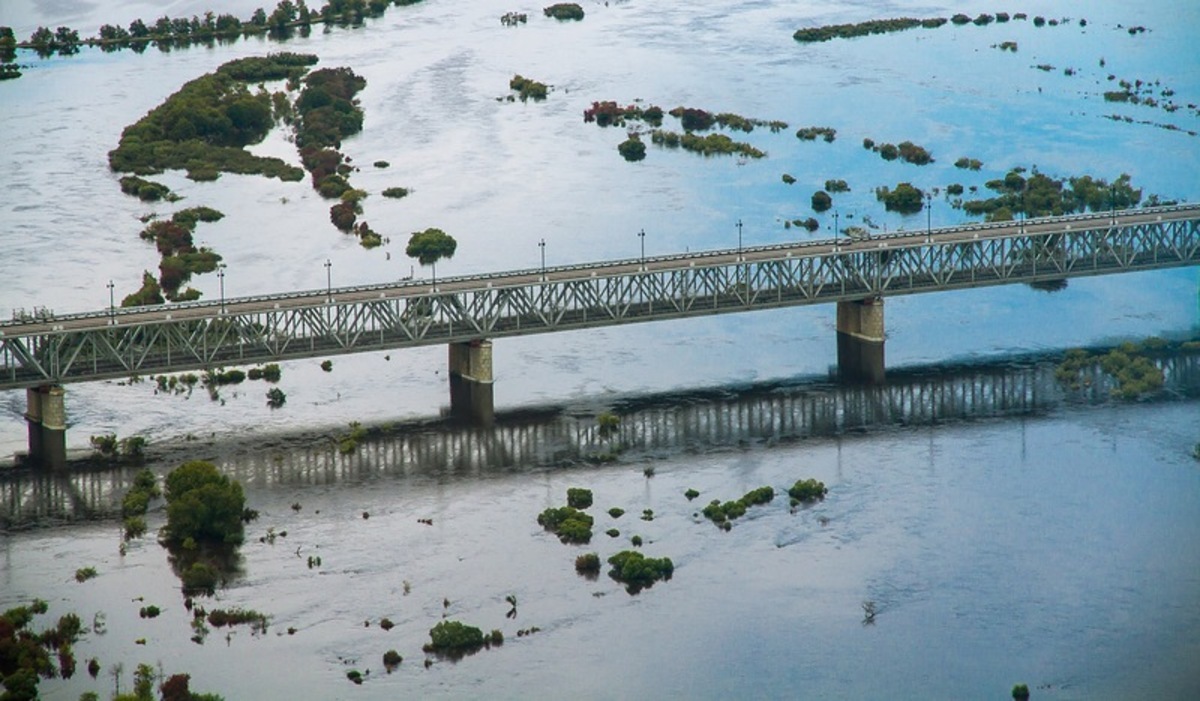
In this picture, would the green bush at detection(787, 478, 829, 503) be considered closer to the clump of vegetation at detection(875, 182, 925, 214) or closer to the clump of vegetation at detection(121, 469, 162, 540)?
the clump of vegetation at detection(121, 469, 162, 540)

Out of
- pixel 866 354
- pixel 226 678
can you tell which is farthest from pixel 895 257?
pixel 226 678

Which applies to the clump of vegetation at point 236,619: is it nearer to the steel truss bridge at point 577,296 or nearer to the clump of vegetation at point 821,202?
the steel truss bridge at point 577,296

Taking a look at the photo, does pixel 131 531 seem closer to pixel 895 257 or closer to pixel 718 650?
pixel 718 650

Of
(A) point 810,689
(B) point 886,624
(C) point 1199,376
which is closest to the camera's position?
(A) point 810,689

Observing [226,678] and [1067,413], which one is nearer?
[226,678]

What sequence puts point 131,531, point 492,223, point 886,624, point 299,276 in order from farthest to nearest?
1. point 492,223
2. point 299,276
3. point 131,531
4. point 886,624

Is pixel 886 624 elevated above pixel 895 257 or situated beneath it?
situated beneath

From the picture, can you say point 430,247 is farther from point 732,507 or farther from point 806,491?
point 732,507

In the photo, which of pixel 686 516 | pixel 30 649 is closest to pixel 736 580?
pixel 686 516

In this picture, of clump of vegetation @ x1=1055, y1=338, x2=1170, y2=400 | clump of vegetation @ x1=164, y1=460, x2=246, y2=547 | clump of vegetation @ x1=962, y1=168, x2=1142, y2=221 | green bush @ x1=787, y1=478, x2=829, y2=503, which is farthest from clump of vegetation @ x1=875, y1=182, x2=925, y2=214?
clump of vegetation @ x1=164, y1=460, x2=246, y2=547
